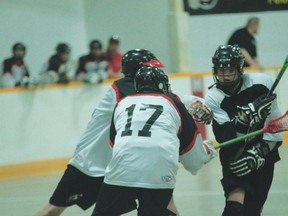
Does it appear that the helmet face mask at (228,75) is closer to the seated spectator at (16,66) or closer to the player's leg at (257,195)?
the player's leg at (257,195)

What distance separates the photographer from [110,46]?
444 inches

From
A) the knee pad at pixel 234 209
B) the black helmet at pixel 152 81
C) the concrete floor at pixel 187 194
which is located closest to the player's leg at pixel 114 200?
the black helmet at pixel 152 81

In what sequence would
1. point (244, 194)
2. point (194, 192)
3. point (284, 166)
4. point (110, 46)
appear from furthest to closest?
point (110, 46), point (284, 166), point (194, 192), point (244, 194)

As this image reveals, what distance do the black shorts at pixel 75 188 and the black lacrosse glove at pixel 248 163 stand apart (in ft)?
2.96

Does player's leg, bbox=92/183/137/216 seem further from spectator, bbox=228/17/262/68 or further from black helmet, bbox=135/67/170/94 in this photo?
spectator, bbox=228/17/262/68

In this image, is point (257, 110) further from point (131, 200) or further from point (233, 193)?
point (131, 200)

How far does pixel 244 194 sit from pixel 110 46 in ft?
20.5

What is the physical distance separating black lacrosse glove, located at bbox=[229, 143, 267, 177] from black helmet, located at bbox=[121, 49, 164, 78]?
0.79 m

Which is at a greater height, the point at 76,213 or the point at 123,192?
the point at 123,192

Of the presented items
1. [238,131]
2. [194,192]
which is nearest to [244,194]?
[238,131]

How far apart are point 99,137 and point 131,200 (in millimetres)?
992

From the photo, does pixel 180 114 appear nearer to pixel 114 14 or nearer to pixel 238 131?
pixel 238 131

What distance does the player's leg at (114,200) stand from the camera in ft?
14.2

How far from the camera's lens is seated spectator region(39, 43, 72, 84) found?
10281 mm
